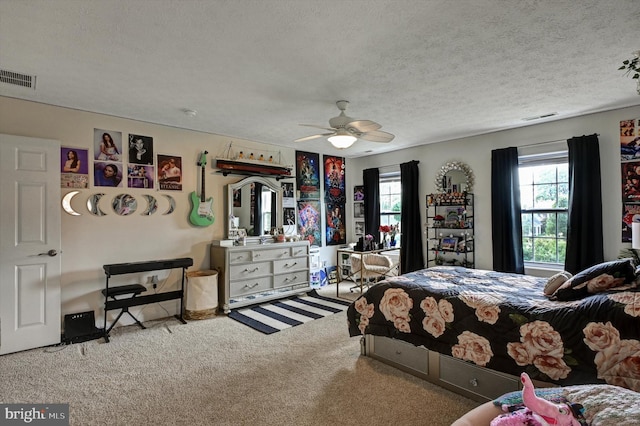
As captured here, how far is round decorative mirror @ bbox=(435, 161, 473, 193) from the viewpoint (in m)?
4.95

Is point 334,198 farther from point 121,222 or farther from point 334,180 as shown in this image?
point 121,222

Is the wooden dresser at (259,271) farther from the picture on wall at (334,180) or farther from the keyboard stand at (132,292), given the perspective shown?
the picture on wall at (334,180)

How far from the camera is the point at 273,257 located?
4859mm

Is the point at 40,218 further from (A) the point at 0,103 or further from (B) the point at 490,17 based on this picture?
(B) the point at 490,17

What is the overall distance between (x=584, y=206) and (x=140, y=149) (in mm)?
5356

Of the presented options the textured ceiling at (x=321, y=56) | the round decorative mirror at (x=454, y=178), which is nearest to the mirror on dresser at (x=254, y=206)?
the textured ceiling at (x=321, y=56)

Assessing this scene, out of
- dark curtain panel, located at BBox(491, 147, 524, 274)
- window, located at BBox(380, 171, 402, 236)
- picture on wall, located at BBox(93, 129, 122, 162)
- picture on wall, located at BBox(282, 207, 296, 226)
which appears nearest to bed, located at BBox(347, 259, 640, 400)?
dark curtain panel, located at BBox(491, 147, 524, 274)

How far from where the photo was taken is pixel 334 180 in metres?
6.39

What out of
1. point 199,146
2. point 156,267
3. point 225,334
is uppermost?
point 199,146

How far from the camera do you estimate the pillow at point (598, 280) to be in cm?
219

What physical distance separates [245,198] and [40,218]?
7.90 feet

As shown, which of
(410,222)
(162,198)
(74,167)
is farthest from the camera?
(410,222)

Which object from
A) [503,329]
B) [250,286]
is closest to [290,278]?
[250,286]

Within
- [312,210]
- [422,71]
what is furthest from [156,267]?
[422,71]
